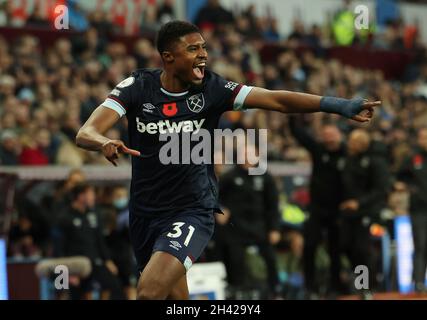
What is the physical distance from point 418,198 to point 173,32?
729 centimetres

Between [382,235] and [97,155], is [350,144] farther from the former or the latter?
[97,155]

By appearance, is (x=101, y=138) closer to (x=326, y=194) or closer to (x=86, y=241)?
(x=86, y=241)

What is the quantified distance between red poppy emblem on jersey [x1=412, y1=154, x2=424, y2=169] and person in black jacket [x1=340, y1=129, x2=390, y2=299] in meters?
0.88

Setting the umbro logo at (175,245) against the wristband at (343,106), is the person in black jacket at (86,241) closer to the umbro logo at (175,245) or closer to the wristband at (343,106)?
the umbro logo at (175,245)

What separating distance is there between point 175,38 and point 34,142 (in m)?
8.04

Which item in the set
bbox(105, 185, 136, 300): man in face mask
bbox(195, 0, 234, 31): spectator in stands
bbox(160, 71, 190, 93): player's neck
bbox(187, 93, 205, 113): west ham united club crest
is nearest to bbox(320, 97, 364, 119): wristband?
bbox(187, 93, 205, 113): west ham united club crest

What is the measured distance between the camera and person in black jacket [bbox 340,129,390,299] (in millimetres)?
13547

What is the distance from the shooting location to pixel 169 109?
25.3 ft

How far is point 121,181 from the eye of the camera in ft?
49.2

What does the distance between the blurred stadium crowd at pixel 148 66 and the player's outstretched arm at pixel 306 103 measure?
5.99m

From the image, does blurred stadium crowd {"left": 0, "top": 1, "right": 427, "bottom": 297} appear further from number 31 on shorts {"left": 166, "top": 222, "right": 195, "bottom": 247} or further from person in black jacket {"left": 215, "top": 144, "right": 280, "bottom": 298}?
number 31 on shorts {"left": 166, "top": 222, "right": 195, "bottom": 247}

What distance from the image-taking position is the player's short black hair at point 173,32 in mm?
7727

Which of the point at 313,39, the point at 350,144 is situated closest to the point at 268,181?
the point at 350,144

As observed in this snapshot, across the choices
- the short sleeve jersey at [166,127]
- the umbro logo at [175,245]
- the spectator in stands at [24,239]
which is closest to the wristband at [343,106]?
the short sleeve jersey at [166,127]
